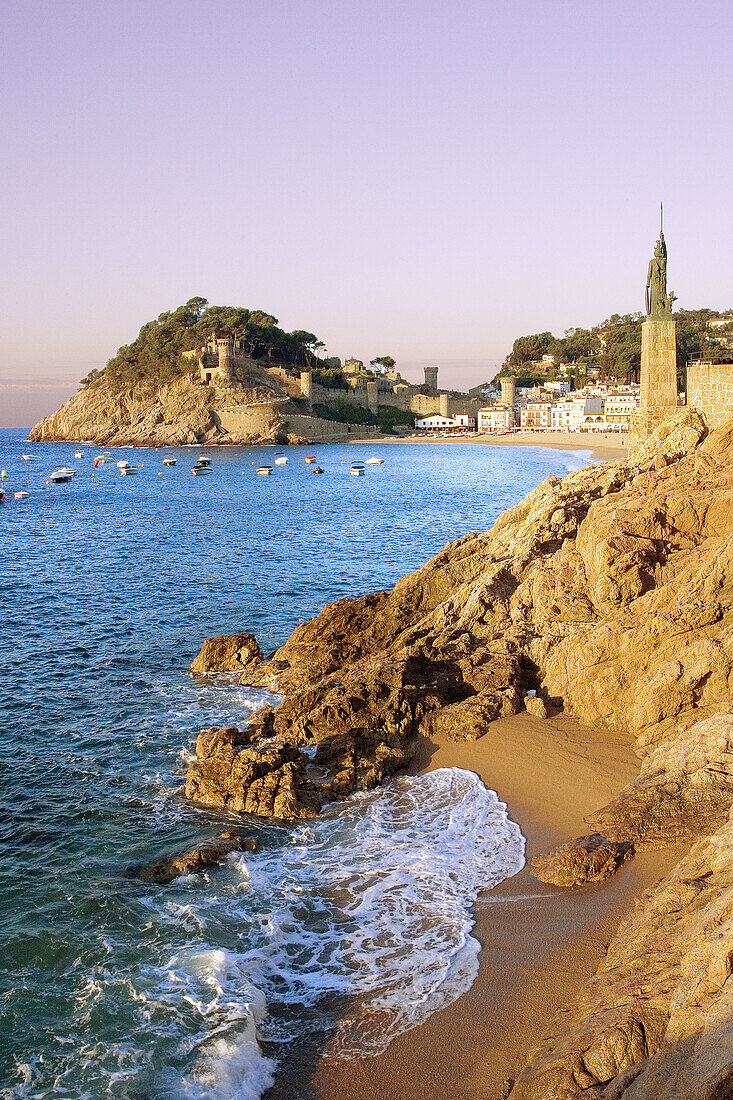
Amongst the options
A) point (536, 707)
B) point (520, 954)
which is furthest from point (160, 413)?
point (520, 954)

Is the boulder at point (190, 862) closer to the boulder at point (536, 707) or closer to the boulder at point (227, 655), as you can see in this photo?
the boulder at point (536, 707)

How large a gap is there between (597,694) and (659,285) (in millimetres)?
11439

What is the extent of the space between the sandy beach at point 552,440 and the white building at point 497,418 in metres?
2.53

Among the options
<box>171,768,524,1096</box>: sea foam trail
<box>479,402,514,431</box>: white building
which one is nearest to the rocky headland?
<box>171,768,524,1096</box>: sea foam trail

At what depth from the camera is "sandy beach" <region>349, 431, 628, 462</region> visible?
71.4m

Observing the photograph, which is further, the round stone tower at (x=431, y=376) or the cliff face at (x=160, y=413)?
the round stone tower at (x=431, y=376)

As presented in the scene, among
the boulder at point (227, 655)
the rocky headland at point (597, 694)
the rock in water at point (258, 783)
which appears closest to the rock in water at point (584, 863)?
the rocky headland at point (597, 694)

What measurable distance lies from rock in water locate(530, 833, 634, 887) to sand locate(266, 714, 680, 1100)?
0.11 meters

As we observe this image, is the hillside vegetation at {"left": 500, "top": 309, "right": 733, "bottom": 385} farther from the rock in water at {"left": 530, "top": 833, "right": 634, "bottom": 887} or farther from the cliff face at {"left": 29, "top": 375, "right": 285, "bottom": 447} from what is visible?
the rock in water at {"left": 530, "top": 833, "right": 634, "bottom": 887}

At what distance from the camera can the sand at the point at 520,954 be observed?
621 cm

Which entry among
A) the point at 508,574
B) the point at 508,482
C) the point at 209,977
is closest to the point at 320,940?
the point at 209,977

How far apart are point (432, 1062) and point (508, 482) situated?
5473cm

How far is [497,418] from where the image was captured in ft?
398

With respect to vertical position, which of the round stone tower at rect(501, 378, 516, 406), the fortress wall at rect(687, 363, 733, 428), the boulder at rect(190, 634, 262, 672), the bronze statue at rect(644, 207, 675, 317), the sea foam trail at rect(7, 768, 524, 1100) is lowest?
the sea foam trail at rect(7, 768, 524, 1100)
